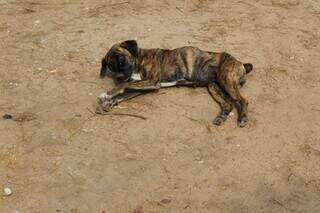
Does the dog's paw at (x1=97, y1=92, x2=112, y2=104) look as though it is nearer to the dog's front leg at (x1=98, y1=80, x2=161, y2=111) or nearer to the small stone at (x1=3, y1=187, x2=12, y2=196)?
the dog's front leg at (x1=98, y1=80, x2=161, y2=111)

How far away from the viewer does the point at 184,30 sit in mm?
8508

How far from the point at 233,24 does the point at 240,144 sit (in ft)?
10.2

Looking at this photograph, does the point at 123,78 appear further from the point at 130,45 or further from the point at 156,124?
the point at 156,124

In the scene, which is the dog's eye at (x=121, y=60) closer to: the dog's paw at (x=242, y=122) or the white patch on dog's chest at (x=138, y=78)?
the white patch on dog's chest at (x=138, y=78)

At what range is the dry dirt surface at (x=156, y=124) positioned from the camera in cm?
539

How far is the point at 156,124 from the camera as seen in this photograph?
20.9 ft

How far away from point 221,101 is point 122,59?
124cm

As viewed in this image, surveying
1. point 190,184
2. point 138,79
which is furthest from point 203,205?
point 138,79

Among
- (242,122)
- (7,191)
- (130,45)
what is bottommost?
(7,191)

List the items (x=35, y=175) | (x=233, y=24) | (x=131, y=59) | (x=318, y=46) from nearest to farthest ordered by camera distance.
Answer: (x=35, y=175) → (x=131, y=59) → (x=318, y=46) → (x=233, y=24)

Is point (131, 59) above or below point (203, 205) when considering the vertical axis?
above

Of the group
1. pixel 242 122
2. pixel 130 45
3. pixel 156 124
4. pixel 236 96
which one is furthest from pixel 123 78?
pixel 242 122

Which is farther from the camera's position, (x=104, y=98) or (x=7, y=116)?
(x=104, y=98)

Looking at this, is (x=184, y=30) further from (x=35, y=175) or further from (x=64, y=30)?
(x=35, y=175)
